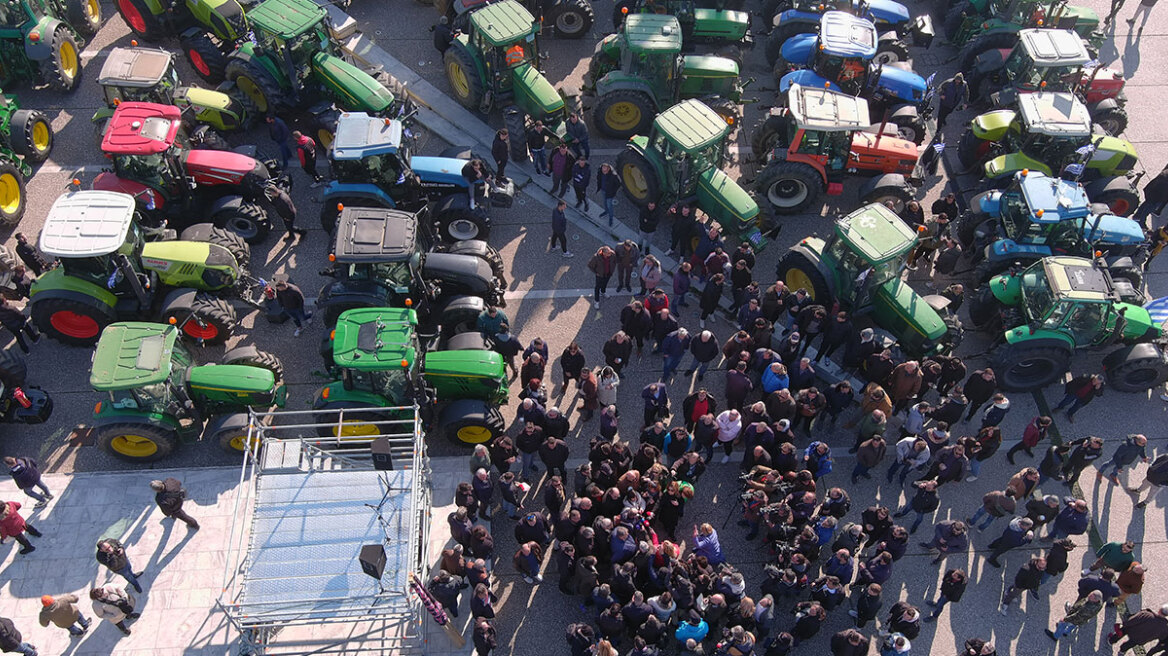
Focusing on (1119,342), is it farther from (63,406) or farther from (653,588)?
(63,406)

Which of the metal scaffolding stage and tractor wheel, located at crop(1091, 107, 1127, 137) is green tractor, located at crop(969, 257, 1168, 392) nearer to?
tractor wheel, located at crop(1091, 107, 1127, 137)

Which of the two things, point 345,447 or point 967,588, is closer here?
point 967,588

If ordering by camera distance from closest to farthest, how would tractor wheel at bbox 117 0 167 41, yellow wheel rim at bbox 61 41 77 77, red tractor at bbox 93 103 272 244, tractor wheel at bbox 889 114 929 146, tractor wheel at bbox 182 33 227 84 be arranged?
red tractor at bbox 93 103 272 244 → tractor wheel at bbox 889 114 929 146 → yellow wheel rim at bbox 61 41 77 77 → tractor wheel at bbox 182 33 227 84 → tractor wheel at bbox 117 0 167 41

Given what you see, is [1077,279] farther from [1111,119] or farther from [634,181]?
[634,181]

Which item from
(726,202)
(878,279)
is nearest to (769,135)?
(726,202)

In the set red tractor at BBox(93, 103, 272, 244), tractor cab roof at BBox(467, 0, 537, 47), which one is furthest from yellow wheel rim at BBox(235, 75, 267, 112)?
tractor cab roof at BBox(467, 0, 537, 47)

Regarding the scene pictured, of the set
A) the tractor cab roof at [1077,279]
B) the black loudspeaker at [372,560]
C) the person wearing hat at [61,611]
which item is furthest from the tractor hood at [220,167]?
the tractor cab roof at [1077,279]

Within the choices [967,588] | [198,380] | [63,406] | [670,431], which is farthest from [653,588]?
[63,406]
